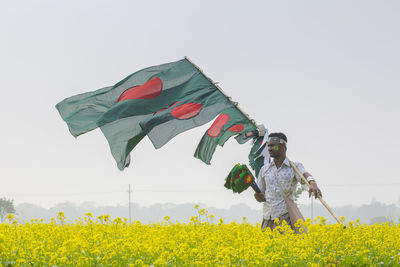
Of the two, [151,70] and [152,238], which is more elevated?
[151,70]

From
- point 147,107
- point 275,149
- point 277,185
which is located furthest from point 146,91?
point 277,185

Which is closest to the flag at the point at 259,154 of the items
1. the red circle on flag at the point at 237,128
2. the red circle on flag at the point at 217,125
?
the red circle on flag at the point at 237,128

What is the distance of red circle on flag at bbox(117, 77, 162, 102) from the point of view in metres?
7.42

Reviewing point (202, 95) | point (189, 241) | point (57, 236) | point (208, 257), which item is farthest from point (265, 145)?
point (57, 236)

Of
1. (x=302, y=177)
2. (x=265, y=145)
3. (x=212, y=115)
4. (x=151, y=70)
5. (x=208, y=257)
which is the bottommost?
(x=208, y=257)

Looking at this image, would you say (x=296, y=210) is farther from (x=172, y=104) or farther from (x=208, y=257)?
(x=172, y=104)

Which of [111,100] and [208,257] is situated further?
[111,100]

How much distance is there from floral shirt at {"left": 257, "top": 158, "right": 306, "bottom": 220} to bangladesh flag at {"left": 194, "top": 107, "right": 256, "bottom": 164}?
668mm

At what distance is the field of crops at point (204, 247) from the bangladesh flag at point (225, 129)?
104 cm

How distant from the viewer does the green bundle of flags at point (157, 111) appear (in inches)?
279

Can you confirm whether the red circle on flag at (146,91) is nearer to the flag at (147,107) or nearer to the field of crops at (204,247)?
the flag at (147,107)

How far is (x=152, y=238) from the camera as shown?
19.9 ft

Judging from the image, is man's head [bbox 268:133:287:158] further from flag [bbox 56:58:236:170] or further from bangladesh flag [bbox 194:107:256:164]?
flag [bbox 56:58:236:170]

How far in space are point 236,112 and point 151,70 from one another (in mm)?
1492
